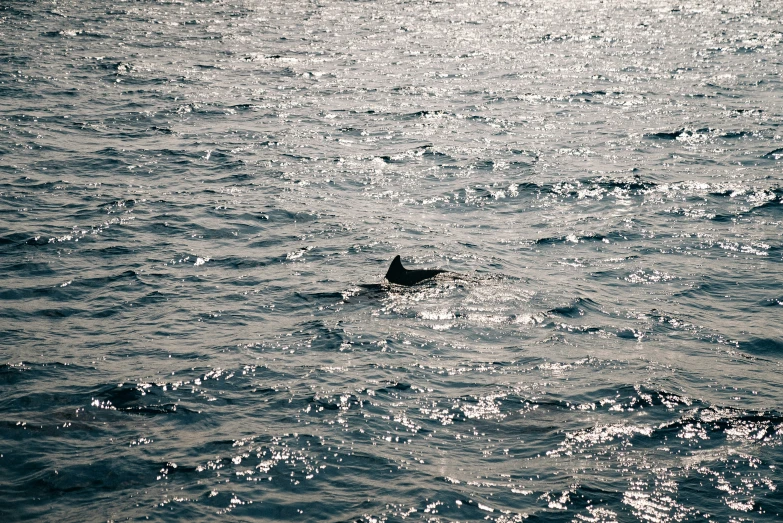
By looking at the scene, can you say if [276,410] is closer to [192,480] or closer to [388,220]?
[192,480]

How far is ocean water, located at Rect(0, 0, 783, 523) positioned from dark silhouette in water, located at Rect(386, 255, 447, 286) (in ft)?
0.96

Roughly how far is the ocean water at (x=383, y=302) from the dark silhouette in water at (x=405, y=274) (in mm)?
292

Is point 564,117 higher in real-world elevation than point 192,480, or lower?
higher

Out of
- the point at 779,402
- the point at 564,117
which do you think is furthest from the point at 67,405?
the point at 564,117

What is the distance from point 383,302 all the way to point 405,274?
3.21 feet

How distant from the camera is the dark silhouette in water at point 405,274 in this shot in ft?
52.6

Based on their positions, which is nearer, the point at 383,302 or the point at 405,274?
the point at 383,302

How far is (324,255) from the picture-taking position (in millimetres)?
18219

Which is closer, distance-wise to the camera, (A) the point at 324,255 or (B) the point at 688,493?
(B) the point at 688,493

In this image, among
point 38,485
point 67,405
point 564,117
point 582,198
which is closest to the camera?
point 38,485

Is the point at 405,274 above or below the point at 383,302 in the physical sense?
above

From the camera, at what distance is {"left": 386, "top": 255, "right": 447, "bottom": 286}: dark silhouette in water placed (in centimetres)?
1605

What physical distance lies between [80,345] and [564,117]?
79.1 feet

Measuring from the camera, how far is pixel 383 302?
615 inches
